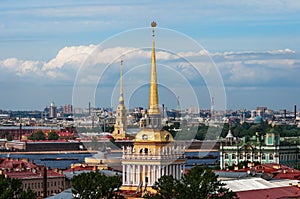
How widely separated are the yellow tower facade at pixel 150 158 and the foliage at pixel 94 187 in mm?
1587

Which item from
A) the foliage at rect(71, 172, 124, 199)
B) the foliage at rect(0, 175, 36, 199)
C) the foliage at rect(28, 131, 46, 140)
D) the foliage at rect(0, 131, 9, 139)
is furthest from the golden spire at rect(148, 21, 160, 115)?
the foliage at rect(0, 131, 9, 139)

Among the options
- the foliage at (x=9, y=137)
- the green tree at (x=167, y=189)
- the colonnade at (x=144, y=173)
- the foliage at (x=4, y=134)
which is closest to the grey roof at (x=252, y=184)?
the colonnade at (x=144, y=173)

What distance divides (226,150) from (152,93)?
39.1 m

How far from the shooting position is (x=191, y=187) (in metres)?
32.9

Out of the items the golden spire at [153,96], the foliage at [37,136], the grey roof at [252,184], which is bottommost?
the grey roof at [252,184]

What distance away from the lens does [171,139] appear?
36.6 metres

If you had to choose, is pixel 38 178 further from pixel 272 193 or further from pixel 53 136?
pixel 53 136

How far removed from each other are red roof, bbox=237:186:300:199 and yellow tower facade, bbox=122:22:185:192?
2425 millimetres

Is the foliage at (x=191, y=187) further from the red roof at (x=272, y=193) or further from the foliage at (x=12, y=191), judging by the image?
the red roof at (x=272, y=193)

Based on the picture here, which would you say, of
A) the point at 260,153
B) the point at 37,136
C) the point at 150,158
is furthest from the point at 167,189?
the point at 37,136

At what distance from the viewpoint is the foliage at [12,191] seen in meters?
31.8

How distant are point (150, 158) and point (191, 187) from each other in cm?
318

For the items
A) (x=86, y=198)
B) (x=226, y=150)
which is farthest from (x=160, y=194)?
(x=226, y=150)

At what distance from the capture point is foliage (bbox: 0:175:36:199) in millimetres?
31797
